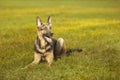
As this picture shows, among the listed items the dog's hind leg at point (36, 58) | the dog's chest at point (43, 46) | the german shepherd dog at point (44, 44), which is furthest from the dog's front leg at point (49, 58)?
the dog's hind leg at point (36, 58)

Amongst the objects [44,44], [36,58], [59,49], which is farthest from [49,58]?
[59,49]

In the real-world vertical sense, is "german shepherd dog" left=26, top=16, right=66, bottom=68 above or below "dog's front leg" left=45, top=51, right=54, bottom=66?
above

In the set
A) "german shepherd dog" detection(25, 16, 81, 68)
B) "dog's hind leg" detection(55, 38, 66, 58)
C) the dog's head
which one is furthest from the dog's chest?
"dog's hind leg" detection(55, 38, 66, 58)

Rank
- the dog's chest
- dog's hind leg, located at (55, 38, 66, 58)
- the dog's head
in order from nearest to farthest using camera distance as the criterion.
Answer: the dog's head
the dog's chest
dog's hind leg, located at (55, 38, 66, 58)

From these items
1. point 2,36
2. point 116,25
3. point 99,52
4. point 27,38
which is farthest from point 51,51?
point 116,25

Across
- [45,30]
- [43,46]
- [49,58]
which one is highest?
[45,30]

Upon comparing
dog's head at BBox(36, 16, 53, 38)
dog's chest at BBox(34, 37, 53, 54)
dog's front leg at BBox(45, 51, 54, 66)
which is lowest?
dog's front leg at BBox(45, 51, 54, 66)

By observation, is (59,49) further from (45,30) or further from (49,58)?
(45,30)

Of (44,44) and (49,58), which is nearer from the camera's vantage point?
(44,44)

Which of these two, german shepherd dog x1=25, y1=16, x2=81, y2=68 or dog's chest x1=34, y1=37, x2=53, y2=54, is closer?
german shepherd dog x1=25, y1=16, x2=81, y2=68

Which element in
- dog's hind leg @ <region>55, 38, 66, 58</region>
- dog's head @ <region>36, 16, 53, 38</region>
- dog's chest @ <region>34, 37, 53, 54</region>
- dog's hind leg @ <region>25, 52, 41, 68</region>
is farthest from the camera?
dog's hind leg @ <region>55, 38, 66, 58</region>

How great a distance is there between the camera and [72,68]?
12.1 meters

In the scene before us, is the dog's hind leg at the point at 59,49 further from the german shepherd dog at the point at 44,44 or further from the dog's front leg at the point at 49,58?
the dog's front leg at the point at 49,58

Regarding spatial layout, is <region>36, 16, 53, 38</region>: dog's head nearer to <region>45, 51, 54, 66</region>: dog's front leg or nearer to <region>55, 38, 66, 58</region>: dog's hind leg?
<region>45, 51, 54, 66</region>: dog's front leg
